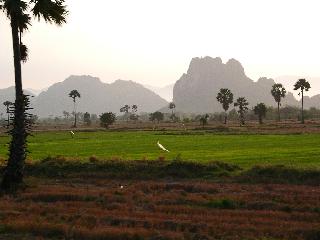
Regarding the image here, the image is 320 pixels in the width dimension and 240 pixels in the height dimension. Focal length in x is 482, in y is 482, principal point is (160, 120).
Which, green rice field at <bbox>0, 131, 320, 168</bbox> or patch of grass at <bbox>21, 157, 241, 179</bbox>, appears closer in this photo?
patch of grass at <bbox>21, 157, 241, 179</bbox>

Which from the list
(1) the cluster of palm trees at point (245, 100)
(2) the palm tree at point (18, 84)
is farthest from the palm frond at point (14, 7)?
(1) the cluster of palm trees at point (245, 100)

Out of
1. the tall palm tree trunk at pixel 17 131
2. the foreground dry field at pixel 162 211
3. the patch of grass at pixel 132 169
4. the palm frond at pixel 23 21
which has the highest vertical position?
the palm frond at pixel 23 21

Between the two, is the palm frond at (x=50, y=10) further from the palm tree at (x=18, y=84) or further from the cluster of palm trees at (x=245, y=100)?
the cluster of palm trees at (x=245, y=100)

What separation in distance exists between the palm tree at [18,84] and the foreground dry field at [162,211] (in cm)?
131

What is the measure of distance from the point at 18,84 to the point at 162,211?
11490mm

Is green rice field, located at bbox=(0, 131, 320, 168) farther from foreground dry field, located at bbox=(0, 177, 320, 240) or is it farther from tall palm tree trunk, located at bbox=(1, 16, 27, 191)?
tall palm tree trunk, located at bbox=(1, 16, 27, 191)

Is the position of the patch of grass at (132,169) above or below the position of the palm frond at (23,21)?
below

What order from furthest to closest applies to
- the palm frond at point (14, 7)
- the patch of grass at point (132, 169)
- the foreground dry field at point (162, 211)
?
the patch of grass at point (132, 169)
the palm frond at point (14, 7)
the foreground dry field at point (162, 211)

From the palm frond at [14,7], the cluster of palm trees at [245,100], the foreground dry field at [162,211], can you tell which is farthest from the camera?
the cluster of palm trees at [245,100]

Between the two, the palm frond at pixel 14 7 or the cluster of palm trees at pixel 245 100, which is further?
the cluster of palm trees at pixel 245 100

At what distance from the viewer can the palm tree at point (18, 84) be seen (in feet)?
80.3

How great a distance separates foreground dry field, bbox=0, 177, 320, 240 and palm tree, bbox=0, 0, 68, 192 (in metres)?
1.31

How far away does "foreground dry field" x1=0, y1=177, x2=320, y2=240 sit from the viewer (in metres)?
14.9

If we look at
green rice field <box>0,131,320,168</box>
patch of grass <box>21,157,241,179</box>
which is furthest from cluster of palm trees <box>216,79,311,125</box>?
patch of grass <box>21,157,241,179</box>
